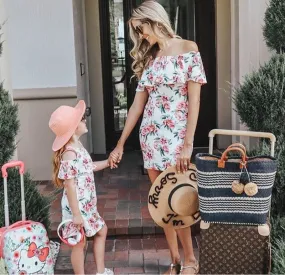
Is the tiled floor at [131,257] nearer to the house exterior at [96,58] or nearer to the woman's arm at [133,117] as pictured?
the woman's arm at [133,117]

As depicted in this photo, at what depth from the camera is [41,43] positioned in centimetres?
558

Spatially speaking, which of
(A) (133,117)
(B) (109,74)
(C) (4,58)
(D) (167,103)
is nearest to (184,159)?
(D) (167,103)

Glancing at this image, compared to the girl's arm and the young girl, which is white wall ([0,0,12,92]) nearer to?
the young girl

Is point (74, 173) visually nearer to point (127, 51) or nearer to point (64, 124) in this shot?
point (64, 124)

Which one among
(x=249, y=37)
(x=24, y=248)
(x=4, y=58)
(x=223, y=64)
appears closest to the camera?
(x=24, y=248)

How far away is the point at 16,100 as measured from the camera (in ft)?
18.5

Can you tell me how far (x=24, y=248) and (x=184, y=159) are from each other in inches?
43.4

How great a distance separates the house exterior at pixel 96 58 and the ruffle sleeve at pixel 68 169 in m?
1.27

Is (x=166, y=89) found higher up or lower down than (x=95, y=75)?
higher up

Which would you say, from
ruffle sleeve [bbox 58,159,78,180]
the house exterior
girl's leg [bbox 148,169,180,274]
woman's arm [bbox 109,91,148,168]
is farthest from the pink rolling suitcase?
the house exterior

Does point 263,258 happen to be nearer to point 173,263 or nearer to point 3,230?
point 173,263

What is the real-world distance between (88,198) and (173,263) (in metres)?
0.76

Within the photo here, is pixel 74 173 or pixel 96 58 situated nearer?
pixel 74 173

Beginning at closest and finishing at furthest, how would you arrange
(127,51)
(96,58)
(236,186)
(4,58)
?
(236,186)
(4,58)
(96,58)
(127,51)
